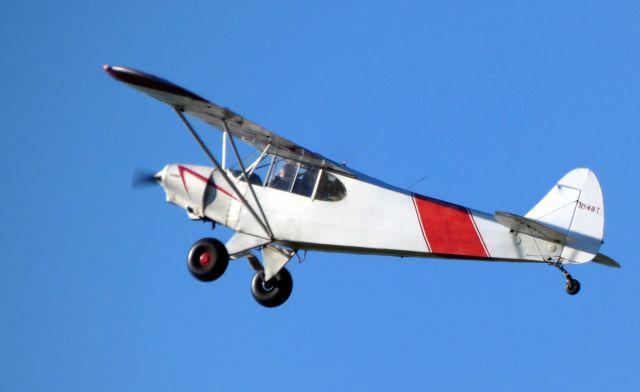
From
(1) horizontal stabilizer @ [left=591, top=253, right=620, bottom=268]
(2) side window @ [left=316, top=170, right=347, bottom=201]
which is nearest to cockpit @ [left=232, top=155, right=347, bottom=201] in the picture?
(2) side window @ [left=316, top=170, right=347, bottom=201]

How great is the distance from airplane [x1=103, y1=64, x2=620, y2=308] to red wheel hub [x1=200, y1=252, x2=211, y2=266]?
0.01m

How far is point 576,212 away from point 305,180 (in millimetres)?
3701

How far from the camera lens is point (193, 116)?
1805 cm

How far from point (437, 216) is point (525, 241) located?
122 centimetres

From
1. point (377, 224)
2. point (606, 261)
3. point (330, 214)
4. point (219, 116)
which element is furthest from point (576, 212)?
point (219, 116)

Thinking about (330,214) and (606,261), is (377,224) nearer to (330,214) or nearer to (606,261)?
(330,214)

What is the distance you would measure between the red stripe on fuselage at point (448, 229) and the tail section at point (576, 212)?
0.87m

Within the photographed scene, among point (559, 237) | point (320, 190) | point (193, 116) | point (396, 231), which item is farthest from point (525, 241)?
point (193, 116)

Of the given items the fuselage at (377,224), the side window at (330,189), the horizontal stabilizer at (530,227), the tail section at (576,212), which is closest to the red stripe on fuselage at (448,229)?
the fuselage at (377,224)

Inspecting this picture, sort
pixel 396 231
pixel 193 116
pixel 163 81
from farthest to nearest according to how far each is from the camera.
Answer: pixel 193 116 < pixel 396 231 < pixel 163 81

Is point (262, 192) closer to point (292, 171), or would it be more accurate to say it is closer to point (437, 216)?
point (292, 171)

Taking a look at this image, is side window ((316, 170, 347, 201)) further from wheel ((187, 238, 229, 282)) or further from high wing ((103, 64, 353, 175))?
wheel ((187, 238, 229, 282))

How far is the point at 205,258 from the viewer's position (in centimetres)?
1750

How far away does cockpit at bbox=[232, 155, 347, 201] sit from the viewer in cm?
1733
